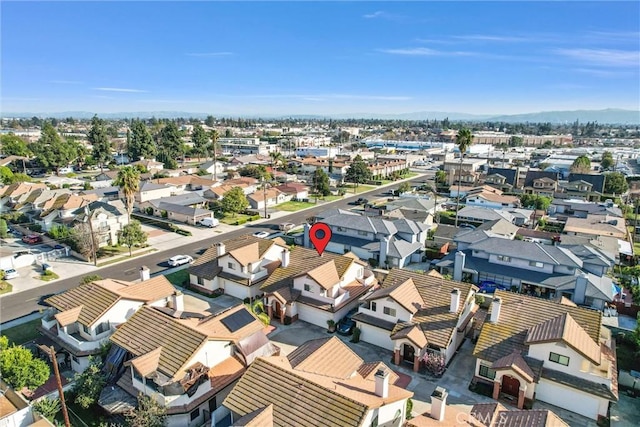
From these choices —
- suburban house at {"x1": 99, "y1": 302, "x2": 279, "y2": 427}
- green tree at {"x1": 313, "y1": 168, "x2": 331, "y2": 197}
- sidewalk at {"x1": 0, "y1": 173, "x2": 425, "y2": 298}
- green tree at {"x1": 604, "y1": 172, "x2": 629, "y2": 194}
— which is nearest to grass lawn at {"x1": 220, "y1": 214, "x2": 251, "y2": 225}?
sidewalk at {"x1": 0, "y1": 173, "x2": 425, "y2": 298}

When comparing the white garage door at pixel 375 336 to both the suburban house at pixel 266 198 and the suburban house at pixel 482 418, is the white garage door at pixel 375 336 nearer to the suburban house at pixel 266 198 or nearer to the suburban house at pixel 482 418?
the suburban house at pixel 482 418

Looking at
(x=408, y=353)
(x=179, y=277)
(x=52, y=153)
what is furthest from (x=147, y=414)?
(x=52, y=153)

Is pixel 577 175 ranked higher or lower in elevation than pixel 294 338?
higher

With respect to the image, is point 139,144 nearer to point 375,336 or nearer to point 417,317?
point 375,336

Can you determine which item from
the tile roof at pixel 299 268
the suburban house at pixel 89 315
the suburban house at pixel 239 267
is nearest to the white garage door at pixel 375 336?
the tile roof at pixel 299 268

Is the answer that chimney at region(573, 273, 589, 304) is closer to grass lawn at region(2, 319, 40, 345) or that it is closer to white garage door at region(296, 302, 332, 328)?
white garage door at region(296, 302, 332, 328)

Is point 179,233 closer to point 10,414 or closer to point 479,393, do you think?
point 10,414

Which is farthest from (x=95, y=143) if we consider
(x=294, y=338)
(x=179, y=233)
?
(x=294, y=338)
